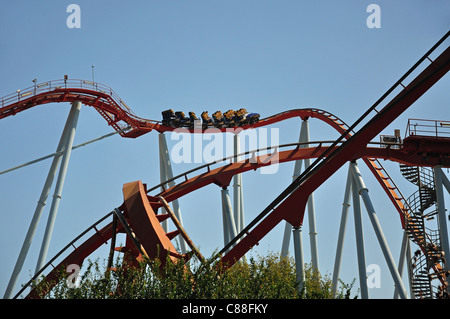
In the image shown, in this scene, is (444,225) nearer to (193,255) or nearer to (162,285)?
(193,255)

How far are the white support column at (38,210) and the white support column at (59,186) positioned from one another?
166 mm

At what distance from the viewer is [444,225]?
18750 millimetres

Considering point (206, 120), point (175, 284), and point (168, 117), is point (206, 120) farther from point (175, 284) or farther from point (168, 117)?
point (175, 284)

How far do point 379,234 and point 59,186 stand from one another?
1043cm

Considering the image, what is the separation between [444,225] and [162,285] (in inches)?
327

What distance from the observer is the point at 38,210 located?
2309 cm

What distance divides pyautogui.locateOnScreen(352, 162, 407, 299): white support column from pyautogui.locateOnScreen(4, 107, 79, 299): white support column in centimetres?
1015

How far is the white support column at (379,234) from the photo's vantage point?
18.6 metres

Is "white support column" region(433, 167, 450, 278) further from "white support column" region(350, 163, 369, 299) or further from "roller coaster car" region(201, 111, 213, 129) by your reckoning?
"roller coaster car" region(201, 111, 213, 129)

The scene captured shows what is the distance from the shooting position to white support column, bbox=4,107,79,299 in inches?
859

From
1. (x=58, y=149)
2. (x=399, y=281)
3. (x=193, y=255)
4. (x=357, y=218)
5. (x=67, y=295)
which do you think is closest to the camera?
(x=67, y=295)

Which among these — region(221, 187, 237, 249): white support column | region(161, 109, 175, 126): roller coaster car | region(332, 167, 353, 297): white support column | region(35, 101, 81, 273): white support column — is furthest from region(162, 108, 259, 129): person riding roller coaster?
region(221, 187, 237, 249): white support column
